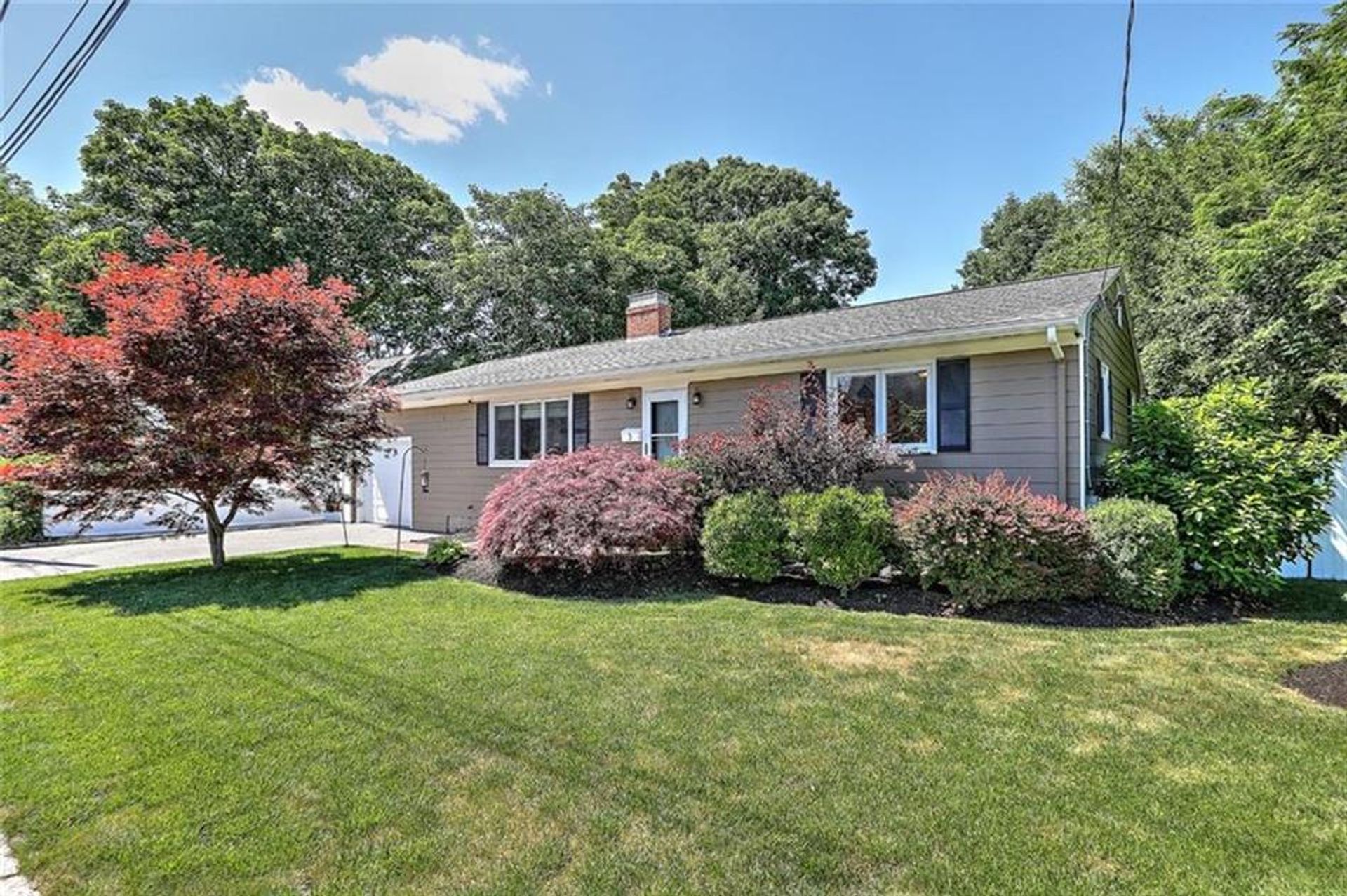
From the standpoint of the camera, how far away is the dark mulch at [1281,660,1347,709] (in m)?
4.22

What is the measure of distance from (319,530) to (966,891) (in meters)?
16.0

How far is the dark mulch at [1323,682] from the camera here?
4223 millimetres

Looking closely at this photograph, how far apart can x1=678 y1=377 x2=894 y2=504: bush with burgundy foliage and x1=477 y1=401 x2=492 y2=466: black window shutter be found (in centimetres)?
587

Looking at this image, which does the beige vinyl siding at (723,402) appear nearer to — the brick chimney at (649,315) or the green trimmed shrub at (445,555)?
the green trimmed shrub at (445,555)

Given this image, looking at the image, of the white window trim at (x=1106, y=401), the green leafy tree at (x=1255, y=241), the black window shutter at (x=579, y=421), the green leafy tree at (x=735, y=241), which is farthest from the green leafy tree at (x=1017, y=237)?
the black window shutter at (x=579, y=421)

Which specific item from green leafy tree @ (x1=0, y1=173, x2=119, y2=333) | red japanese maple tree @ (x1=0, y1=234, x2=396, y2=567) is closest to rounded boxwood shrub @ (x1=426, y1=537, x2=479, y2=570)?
red japanese maple tree @ (x1=0, y1=234, x2=396, y2=567)

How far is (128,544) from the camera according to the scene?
13.2m

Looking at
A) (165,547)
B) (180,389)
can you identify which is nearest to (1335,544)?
(180,389)

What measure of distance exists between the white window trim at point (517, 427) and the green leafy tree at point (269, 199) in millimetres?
13039

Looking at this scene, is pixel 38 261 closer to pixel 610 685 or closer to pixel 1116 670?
pixel 610 685

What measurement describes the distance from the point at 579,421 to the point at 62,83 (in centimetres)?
776

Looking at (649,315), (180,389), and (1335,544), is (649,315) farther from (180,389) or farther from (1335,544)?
(1335,544)

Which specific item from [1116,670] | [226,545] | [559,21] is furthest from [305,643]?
[226,545]

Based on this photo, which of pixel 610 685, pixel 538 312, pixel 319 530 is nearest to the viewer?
pixel 610 685
